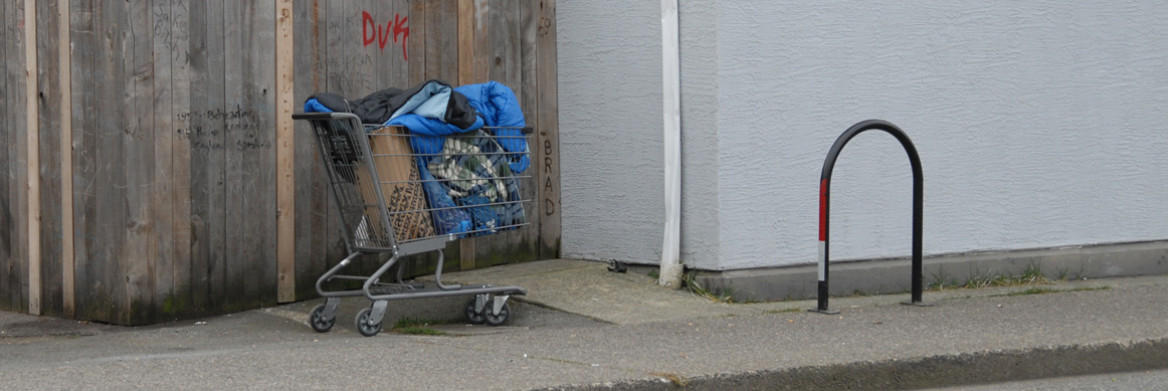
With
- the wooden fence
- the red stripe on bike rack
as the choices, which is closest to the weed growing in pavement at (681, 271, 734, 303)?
the red stripe on bike rack

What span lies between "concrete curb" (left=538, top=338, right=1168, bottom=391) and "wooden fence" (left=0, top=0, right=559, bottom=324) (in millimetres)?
2837

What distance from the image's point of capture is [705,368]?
5.64m

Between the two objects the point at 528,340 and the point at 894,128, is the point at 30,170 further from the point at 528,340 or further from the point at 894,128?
the point at 894,128

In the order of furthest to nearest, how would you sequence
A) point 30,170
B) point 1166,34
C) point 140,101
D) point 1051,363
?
1. point 1166,34
2. point 30,170
3. point 140,101
4. point 1051,363

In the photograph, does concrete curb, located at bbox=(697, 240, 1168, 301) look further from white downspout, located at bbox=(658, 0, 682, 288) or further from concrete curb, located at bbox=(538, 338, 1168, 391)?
concrete curb, located at bbox=(538, 338, 1168, 391)

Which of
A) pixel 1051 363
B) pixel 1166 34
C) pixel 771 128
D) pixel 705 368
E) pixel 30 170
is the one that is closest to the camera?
pixel 705 368

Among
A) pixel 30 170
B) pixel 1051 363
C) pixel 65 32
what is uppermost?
pixel 65 32

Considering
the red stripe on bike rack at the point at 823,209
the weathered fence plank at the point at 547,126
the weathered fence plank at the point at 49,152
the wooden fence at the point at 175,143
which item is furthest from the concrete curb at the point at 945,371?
the weathered fence plank at the point at 49,152

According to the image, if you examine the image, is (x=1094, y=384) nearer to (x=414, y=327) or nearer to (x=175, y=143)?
(x=414, y=327)

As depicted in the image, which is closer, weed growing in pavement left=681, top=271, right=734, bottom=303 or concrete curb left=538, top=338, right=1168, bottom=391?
concrete curb left=538, top=338, right=1168, bottom=391

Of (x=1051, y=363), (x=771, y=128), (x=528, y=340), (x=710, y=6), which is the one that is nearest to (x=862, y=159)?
(x=771, y=128)

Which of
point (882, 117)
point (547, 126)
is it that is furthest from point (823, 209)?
point (547, 126)

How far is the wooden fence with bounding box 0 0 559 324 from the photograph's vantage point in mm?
6750

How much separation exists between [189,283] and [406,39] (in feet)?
6.46
